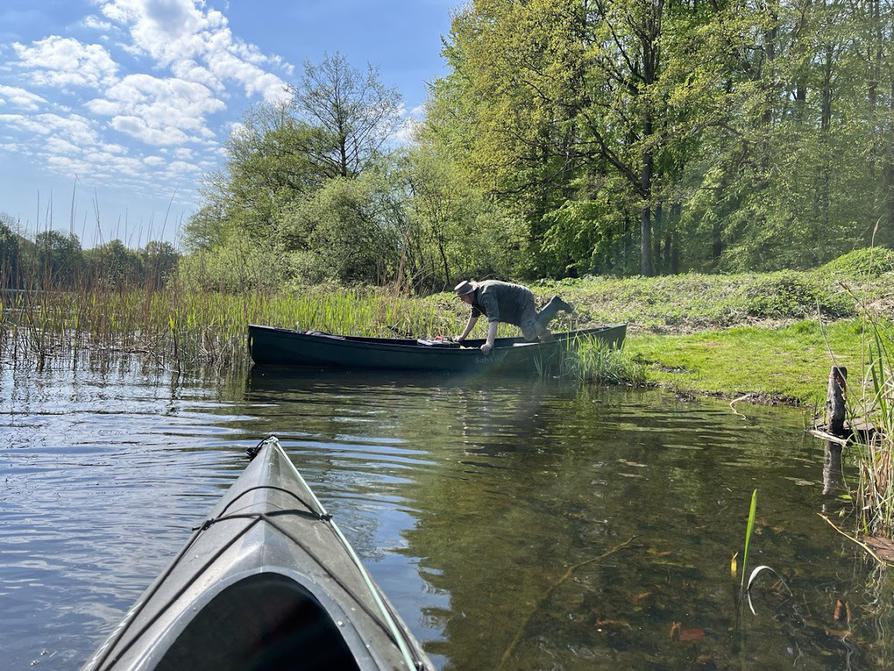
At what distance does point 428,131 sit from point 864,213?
20.9 metres

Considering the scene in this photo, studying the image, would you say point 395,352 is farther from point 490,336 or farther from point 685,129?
point 685,129

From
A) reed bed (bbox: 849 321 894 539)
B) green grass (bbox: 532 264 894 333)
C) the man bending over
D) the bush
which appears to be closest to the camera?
reed bed (bbox: 849 321 894 539)

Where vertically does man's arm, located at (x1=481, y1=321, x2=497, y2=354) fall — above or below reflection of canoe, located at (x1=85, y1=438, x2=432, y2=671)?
above

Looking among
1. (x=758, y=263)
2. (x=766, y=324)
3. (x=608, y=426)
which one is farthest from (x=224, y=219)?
(x=608, y=426)

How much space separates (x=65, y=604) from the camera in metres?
2.83

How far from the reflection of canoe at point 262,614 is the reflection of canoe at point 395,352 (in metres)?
8.34

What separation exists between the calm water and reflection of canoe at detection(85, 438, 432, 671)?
58 cm

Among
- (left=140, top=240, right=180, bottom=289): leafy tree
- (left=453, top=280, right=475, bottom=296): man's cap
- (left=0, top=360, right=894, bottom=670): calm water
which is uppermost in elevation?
(left=140, top=240, right=180, bottom=289): leafy tree

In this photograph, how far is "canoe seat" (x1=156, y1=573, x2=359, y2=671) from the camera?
195 cm

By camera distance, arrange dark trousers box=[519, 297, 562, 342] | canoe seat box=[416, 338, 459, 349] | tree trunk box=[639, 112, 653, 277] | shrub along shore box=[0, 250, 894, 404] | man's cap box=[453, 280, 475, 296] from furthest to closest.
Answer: tree trunk box=[639, 112, 653, 277]
dark trousers box=[519, 297, 562, 342]
canoe seat box=[416, 338, 459, 349]
man's cap box=[453, 280, 475, 296]
shrub along shore box=[0, 250, 894, 404]

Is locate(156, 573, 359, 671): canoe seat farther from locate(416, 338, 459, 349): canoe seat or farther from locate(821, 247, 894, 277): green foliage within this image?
locate(821, 247, 894, 277): green foliage

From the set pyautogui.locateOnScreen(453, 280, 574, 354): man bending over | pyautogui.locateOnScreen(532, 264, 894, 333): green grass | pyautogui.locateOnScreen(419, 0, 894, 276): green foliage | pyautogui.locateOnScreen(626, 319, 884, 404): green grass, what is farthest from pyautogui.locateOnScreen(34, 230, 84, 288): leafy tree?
pyautogui.locateOnScreen(419, 0, 894, 276): green foliage

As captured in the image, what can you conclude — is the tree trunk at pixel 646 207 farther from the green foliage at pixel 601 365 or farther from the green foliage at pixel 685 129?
the green foliage at pixel 601 365

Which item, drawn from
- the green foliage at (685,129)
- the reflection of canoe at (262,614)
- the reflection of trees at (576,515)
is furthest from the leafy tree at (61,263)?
the green foliage at (685,129)
